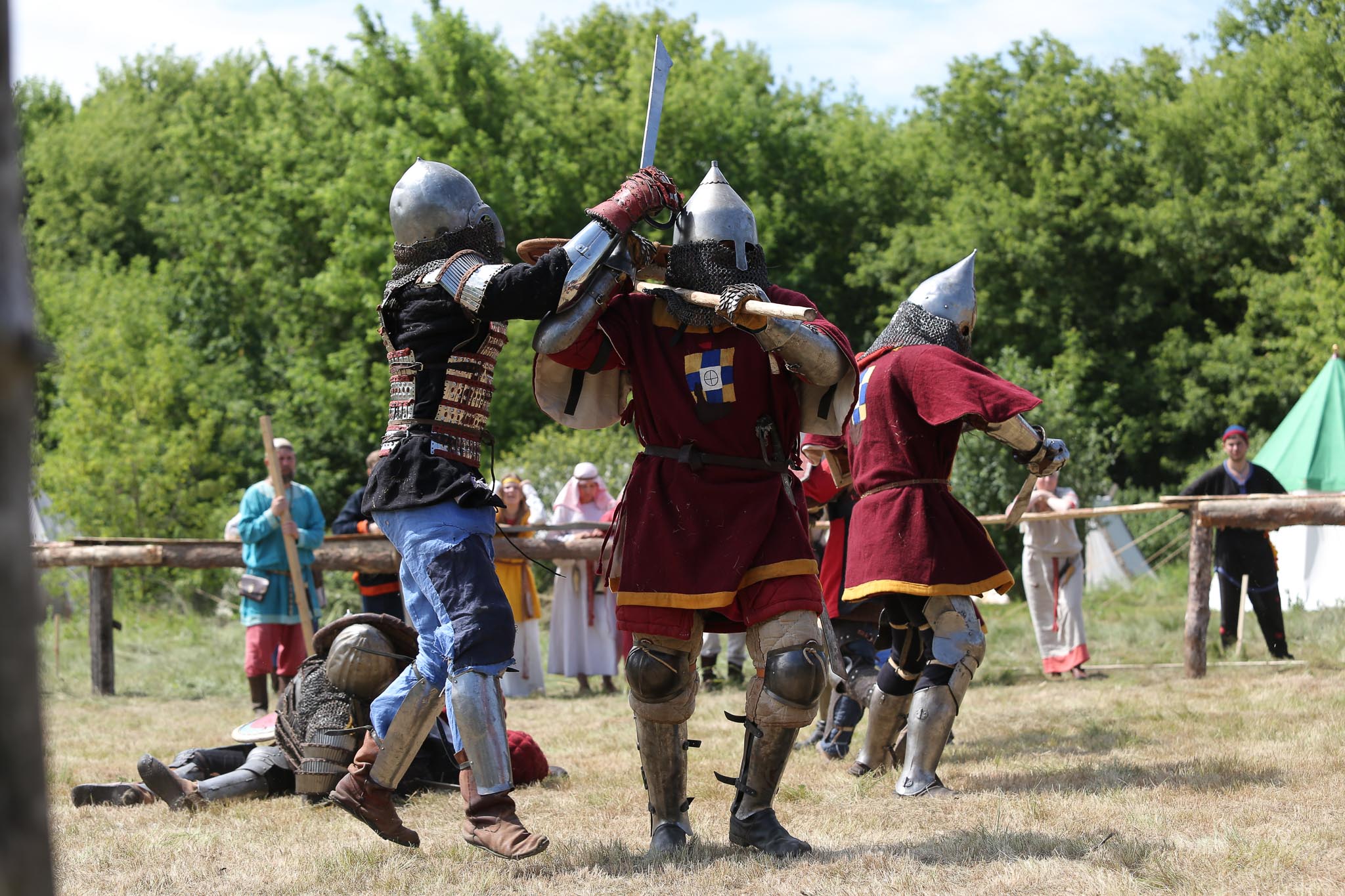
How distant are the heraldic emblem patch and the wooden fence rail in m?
4.28

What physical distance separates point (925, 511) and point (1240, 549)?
5.98 metres

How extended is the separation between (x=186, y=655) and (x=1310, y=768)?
946 cm

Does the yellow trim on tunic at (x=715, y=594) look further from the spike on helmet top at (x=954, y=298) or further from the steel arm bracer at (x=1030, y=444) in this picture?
the spike on helmet top at (x=954, y=298)

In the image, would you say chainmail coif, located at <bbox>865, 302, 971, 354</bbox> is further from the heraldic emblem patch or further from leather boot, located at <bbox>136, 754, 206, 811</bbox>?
leather boot, located at <bbox>136, 754, 206, 811</bbox>

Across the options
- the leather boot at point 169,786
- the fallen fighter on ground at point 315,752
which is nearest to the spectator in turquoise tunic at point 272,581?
the fallen fighter on ground at point 315,752

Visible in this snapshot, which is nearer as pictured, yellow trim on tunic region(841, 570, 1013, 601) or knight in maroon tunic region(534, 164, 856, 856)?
knight in maroon tunic region(534, 164, 856, 856)

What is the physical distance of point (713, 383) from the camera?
3836mm

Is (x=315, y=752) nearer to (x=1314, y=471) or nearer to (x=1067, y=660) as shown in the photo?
(x=1067, y=660)

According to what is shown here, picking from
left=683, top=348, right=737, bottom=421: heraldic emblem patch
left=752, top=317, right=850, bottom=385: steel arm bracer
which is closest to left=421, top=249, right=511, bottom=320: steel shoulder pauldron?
left=683, top=348, right=737, bottom=421: heraldic emblem patch

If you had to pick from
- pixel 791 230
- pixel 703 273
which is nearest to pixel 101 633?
pixel 703 273

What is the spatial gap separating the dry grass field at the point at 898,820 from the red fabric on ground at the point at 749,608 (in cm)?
61

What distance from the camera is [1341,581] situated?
43.7 feet

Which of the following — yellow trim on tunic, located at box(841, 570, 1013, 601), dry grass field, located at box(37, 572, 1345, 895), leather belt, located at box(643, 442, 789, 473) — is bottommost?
dry grass field, located at box(37, 572, 1345, 895)

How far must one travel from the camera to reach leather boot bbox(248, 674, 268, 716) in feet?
27.1
